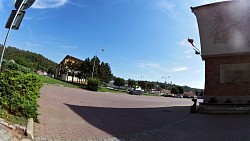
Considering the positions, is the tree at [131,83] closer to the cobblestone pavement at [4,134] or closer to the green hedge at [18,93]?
the green hedge at [18,93]

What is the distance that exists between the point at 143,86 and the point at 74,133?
3784 inches

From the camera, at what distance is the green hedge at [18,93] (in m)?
6.22

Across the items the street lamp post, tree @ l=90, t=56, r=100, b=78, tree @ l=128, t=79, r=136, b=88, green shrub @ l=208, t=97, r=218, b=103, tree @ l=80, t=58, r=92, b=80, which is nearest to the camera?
the street lamp post

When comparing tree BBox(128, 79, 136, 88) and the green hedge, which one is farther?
tree BBox(128, 79, 136, 88)

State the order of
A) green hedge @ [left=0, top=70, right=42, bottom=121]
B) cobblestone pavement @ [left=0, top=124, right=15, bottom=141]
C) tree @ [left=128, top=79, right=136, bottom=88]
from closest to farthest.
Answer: cobblestone pavement @ [left=0, top=124, right=15, bottom=141]
green hedge @ [left=0, top=70, right=42, bottom=121]
tree @ [left=128, top=79, right=136, bottom=88]

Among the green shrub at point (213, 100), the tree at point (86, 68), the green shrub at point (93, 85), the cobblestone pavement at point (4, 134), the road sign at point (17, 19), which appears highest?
the tree at point (86, 68)

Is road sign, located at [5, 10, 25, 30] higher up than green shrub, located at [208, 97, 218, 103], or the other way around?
road sign, located at [5, 10, 25, 30]

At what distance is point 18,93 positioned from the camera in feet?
21.8

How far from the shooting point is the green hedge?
6223mm

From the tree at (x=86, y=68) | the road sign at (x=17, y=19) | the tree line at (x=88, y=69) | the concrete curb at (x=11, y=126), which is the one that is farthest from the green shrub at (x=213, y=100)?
the tree at (x=86, y=68)

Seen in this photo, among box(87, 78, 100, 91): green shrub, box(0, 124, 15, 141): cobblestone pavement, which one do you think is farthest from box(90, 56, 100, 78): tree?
box(0, 124, 15, 141): cobblestone pavement

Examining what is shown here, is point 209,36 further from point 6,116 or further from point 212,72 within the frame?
point 6,116

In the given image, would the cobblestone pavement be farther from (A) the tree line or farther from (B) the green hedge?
(A) the tree line

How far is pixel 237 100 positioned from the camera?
52.6 feet
